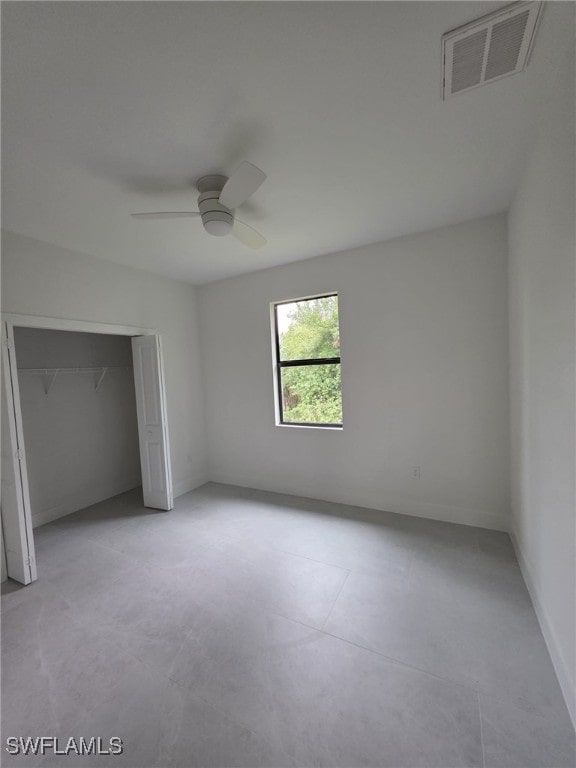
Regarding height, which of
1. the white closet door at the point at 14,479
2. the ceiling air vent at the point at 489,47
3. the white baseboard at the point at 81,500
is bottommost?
the white baseboard at the point at 81,500

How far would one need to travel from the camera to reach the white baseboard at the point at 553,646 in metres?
1.28

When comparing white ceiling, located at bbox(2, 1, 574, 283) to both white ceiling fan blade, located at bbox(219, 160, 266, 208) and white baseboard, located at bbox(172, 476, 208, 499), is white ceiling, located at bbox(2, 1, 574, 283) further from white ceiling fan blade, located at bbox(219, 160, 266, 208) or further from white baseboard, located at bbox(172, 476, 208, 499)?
white baseboard, located at bbox(172, 476, 208, 499)

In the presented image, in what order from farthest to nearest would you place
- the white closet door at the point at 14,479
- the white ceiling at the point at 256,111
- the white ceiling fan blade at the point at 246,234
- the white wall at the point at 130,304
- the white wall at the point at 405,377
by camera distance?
1. the white wall at the point at 405,377
2. the white wall at the point at 130,304
3. the white closet door at the point at 14,479
4. the white ceiling fan blade at the point at 246,234
5. the white ceiling at the point at 256,111

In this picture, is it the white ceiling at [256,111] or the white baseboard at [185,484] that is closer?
the white ceiling at [256,111]

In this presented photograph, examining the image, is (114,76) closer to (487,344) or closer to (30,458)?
(487,344)

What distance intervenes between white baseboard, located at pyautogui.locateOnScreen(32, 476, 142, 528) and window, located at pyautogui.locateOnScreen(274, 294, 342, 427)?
2.36 m

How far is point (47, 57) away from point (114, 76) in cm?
21

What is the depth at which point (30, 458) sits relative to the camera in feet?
10.4

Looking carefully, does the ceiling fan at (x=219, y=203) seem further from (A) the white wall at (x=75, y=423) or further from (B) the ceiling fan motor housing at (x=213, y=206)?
(A) the white wall at (x=75, y=423)

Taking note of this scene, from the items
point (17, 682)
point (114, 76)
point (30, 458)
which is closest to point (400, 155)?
point (114, 76)

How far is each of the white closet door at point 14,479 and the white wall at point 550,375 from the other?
131 inches

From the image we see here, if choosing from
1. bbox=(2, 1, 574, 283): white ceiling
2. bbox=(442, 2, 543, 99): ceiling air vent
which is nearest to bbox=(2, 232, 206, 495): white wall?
bbox=(2, 1, 574, 283): white ceiling

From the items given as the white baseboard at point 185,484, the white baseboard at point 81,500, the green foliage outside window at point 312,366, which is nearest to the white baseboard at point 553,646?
the green foliage outside window at point 312,366

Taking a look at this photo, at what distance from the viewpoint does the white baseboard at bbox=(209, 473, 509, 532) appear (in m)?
2.69
